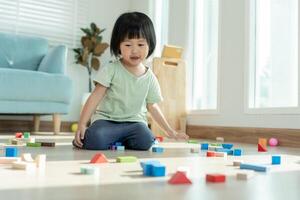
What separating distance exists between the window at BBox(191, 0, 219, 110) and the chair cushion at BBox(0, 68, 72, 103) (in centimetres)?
102

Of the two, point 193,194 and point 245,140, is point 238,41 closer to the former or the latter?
point 245,140

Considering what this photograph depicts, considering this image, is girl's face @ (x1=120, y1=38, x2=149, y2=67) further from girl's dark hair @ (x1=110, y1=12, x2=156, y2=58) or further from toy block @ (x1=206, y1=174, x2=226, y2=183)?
toy block @ (x1=206, y1=174, x2=226, y2=183)

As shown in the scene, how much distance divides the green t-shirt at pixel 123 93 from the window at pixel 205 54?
133 cm

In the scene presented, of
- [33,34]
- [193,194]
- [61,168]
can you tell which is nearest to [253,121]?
[61,168]

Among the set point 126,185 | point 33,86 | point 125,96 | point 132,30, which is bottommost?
point 126,185

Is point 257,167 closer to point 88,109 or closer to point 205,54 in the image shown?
point 88,109

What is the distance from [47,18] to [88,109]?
2554 mm

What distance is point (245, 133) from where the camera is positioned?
2.60 meters

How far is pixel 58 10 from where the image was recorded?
3963 mm

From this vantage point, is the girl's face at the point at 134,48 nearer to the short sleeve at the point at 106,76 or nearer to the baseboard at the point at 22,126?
the short sleeve at the point at 106,76

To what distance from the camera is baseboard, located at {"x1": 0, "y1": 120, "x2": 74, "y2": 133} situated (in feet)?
11.8

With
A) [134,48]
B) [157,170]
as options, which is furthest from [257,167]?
[134,48]

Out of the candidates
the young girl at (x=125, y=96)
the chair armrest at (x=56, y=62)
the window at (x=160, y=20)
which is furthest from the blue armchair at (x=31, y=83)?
the young girl at (x=125, y=96)

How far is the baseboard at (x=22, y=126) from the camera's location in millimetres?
3604
